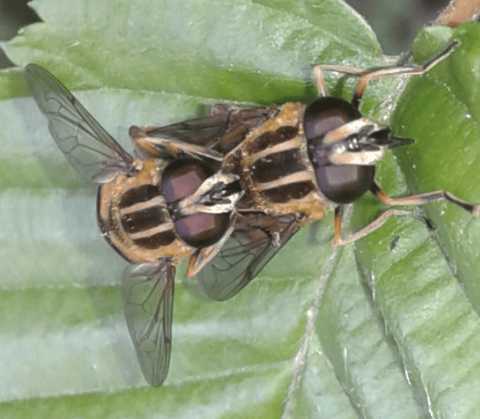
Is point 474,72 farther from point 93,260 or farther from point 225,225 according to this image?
point 93,260

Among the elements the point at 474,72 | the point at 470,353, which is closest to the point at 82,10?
the point at 474,72

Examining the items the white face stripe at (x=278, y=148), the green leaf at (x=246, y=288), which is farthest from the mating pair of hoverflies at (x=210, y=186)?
the green leaf at (x=246, y=288)

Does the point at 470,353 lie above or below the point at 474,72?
below

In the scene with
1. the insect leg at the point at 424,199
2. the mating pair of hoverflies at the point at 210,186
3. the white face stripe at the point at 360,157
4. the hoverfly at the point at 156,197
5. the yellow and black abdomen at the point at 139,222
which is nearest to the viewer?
the insect leg at the point at 424,199

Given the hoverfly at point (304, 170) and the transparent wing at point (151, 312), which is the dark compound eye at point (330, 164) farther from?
the transparent wing at point (151, 312)

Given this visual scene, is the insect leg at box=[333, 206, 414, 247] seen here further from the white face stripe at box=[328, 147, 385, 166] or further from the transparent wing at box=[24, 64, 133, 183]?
the transparent wing at box=[24, 64, 133, 183]
